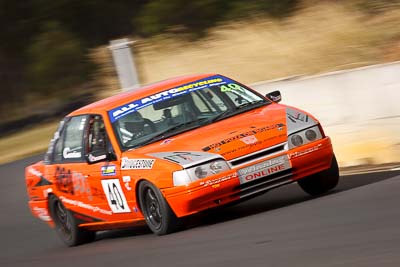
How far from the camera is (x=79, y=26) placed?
3403cm

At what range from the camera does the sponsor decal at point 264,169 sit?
8.85 metres

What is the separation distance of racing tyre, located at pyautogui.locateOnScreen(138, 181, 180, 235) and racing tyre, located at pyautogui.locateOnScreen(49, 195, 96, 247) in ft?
5.65

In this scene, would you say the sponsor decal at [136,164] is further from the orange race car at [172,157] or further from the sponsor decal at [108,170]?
the sponsor decal at [108,170]

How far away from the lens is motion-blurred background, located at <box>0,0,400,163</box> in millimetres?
18625

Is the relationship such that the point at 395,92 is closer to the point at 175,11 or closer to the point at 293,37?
the point at 293,37

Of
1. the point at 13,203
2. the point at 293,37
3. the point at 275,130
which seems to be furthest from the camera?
the point at 293,37

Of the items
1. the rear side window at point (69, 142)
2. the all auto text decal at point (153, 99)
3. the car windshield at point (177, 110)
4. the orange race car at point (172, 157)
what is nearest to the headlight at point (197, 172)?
the orange race car at point (172, 157)

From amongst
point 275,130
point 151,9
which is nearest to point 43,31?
point 151,9

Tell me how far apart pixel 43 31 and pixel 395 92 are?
22317 millimetres

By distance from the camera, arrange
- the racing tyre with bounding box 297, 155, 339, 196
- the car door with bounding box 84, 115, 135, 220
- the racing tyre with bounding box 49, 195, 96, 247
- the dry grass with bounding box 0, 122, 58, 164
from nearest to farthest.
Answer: the car door with bounding box 84, 115, 135, 220 → the racing tyre with bounding box 297, 155, 339, 196 → the racing tyre with bounding box 49, 195, 96, 247 → the dry grass with bounding box 0, 122, 58, 164

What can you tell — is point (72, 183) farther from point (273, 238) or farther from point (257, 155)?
point (273, 238)

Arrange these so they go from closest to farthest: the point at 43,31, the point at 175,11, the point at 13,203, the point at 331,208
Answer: the point at 331,208 < the point at 13,203 < the point at 175,11 < the point at 43,31

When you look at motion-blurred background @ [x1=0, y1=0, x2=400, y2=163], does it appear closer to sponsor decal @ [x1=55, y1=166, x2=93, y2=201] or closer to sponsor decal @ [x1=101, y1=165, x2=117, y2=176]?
sponsor decal @ [x1=55, y1=166, x2=93, y2=201]

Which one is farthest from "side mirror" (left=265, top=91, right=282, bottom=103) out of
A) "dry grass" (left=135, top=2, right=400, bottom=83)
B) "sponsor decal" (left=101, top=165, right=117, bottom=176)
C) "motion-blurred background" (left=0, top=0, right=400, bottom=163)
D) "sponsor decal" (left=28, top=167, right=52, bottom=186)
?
"dry grass" (left=135, top=2, right=400, bottom=83)
